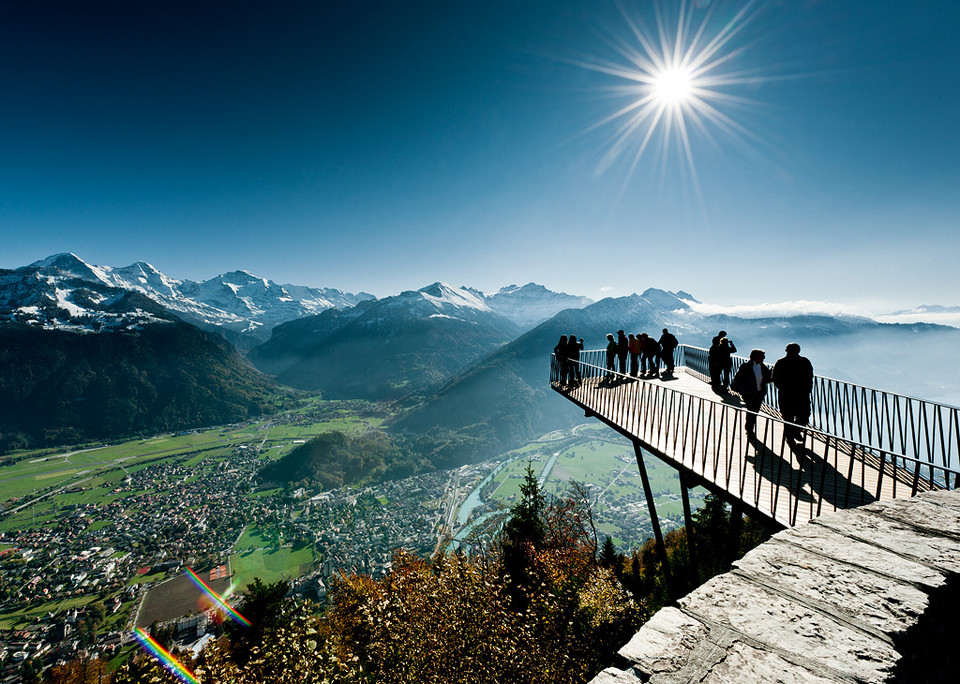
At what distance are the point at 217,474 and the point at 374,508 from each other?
64.6 meters

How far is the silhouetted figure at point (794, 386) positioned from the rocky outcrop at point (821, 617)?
6.68 metres

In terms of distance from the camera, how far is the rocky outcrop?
2.04 metres

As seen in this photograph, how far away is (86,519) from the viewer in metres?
88.4

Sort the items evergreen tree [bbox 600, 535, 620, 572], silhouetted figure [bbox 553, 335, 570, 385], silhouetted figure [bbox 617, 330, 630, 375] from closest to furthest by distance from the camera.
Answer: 1. silhouetted figure [bbox 617, 330, 630, 375]
2. silhouetted figure [bbox 553, 335, 570, 385]
3. evergreen tree [bbox 600, 535, 620, 572]

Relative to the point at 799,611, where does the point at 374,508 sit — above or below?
below

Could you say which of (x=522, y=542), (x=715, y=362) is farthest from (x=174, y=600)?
(x=715, y=362)

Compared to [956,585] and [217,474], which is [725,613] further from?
[217,474]

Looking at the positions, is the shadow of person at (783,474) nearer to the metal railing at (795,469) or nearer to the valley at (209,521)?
the metal railing at (795,469)

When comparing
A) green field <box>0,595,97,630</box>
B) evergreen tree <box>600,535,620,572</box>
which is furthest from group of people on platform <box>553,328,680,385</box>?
green field <box>0,595,97,630</box>

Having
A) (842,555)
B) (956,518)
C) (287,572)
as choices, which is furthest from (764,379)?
(287,572)

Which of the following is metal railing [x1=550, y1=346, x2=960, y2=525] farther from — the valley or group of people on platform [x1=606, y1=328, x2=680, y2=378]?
the valley

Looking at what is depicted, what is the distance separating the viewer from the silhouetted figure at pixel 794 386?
345 inches

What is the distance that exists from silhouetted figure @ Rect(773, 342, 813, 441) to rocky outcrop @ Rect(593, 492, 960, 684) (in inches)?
263

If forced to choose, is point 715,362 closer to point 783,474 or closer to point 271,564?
point 783,474
